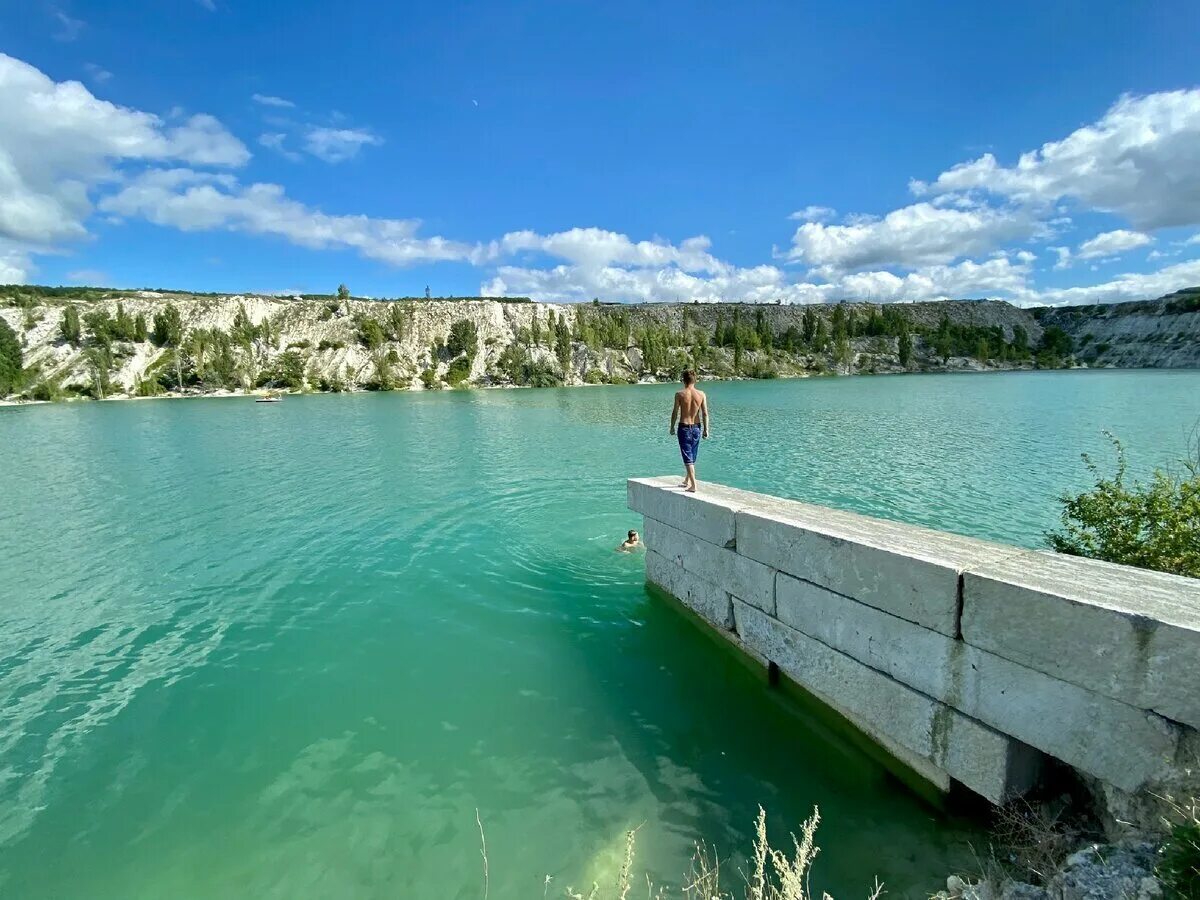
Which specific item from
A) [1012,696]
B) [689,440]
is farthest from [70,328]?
[1012,696]

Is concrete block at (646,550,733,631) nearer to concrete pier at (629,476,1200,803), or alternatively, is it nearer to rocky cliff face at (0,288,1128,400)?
concrete pier at (629,476,1200,803)

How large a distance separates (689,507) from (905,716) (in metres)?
4.61

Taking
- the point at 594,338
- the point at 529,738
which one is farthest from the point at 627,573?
the point at 594,338

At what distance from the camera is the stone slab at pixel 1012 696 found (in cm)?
440

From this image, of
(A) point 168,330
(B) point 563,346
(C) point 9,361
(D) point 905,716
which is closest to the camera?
(D) point 905,716

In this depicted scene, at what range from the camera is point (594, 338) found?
142 m

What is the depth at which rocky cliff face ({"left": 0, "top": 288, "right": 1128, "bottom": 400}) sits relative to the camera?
116 m

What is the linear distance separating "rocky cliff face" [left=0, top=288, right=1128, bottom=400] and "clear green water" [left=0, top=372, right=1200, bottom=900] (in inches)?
4399

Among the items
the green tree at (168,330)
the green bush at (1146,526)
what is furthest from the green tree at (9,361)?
the green bush at (1146,526)

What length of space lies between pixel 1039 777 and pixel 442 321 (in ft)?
485

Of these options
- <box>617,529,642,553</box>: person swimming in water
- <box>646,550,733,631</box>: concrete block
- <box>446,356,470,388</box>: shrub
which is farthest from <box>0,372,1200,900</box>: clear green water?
<box>446,356,470,388</box>: shrub

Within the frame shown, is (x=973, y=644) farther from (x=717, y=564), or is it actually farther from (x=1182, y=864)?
(x=717, y=564)

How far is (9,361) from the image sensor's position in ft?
350

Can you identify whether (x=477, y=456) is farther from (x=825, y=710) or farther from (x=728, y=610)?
(x=825, y=710)
